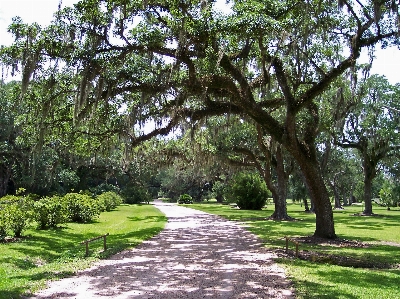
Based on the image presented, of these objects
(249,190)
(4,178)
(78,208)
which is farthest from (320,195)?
(4,178)

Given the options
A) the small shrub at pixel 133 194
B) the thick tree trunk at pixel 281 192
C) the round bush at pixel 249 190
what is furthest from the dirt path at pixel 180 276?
the small shrub at pixel 133 194

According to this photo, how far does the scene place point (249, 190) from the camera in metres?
38.1

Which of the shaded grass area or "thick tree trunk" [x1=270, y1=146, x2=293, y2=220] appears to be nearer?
the shaded grass area

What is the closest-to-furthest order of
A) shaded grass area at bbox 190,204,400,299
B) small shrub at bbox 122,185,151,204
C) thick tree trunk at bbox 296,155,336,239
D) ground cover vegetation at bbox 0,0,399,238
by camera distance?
shaded grass area at bbox 190,204,400,299 < ground cover vegetation at bbox 0,0,399,238 < thick tree trunk at bbox 296,155,336,239 < small shrub at bbox 122,185,151,204

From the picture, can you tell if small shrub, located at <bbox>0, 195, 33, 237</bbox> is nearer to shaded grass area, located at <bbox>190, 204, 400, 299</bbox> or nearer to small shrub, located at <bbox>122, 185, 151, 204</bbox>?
shaded grass area, located at <bbox>190, 204, 400, 299</bbox>

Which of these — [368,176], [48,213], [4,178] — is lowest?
[48,213]

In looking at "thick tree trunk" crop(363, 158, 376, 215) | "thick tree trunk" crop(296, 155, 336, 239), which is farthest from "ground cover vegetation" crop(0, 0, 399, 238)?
"thick tree trunk" crop(363, 158, 376, 215)

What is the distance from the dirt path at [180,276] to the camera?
6230 mm

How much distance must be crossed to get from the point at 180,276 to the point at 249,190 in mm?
31002

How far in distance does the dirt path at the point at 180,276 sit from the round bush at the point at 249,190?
25667mm

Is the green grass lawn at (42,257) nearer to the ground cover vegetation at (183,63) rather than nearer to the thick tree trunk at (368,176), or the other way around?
the ground cover vegetation at (183,63)

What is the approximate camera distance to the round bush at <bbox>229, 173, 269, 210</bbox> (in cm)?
3738

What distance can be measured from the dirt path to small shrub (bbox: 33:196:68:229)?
5.89 metres

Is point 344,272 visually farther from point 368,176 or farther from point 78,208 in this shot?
point 368,176
